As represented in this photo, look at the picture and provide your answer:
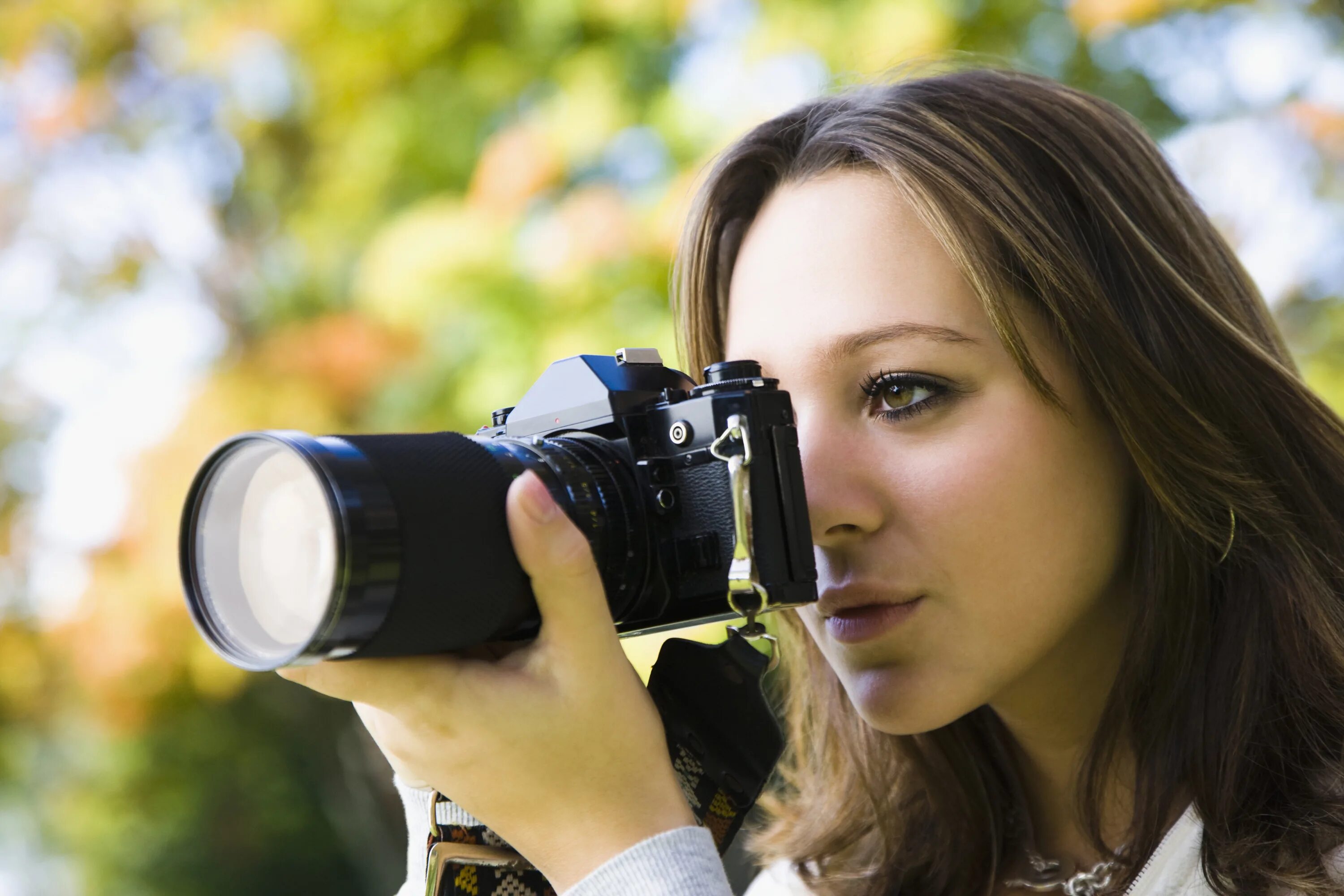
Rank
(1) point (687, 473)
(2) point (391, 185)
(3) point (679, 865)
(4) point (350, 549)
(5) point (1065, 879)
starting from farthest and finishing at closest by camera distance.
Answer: (2) point (391, 185), (5) point (1065, 879), (1) point (687, 473), (3) point (679, 865), (4) point (350, 549)

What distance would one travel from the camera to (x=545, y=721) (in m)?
0.74

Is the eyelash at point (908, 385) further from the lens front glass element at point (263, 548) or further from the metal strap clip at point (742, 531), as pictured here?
the lens front glass element at point (263, 548)

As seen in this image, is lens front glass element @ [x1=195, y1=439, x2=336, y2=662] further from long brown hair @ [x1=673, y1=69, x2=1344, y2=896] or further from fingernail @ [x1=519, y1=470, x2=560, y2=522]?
long brown hair @ [x1=673, y1=69, x2=1344, y2=896]

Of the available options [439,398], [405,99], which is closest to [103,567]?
[439,398]

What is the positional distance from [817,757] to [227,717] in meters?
3.85

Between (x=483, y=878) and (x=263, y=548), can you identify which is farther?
(x=483, y=878)

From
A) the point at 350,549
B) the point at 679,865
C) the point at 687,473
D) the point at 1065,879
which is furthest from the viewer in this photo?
the point at 1065,879

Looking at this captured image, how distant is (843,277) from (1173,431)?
292 mm

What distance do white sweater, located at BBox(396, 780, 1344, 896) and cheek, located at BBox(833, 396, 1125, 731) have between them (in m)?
0.18

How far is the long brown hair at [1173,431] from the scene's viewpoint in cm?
94

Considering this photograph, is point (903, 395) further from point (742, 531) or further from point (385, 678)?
point (385, 678)

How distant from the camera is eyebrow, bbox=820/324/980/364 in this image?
3.06 feet

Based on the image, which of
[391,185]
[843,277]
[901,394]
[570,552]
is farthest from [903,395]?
[391,185]

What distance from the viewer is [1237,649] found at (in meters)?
0.99
